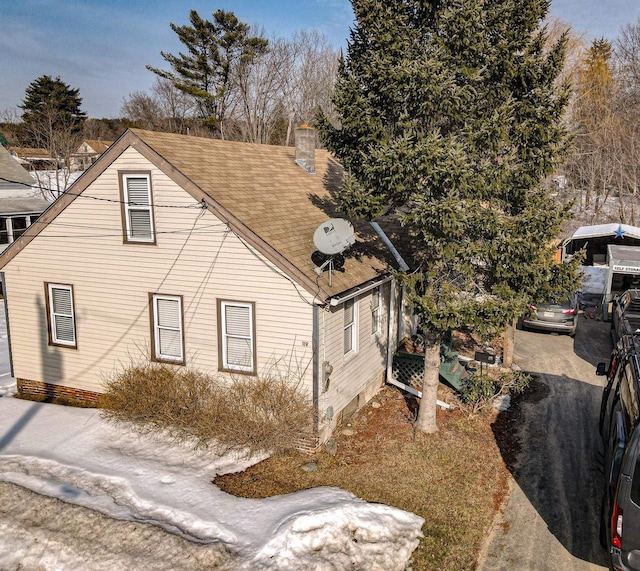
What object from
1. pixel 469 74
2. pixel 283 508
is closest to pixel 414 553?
pixel 283 508

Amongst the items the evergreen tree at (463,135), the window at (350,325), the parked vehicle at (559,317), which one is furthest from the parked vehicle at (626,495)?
the parked vehicle at (559,317)

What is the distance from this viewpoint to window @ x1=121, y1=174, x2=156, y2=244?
11.7 m

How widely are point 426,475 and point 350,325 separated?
3.81 meters

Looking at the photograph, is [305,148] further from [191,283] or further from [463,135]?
[463,135]

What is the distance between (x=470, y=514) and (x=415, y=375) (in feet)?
19.2

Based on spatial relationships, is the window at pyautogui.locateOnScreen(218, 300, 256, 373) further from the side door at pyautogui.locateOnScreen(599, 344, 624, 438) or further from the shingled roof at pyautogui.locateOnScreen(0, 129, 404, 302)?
the side door at pyautogui.locateOnScreen(599, 344, 624, 438)

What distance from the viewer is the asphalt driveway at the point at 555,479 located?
7957 mm

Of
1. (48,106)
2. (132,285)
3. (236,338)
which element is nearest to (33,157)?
(48,106)

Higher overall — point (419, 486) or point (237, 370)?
point (237, 370)

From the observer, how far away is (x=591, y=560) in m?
7.82

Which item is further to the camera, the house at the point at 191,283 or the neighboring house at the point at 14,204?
the neighboring house at the point at 14,204

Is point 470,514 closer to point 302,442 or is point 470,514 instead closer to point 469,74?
point 302,442

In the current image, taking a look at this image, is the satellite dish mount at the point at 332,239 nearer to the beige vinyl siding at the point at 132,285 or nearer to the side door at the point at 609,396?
the beige vinyl siding at the point at 132,285

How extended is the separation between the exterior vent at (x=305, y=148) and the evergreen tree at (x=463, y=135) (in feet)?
22.7
